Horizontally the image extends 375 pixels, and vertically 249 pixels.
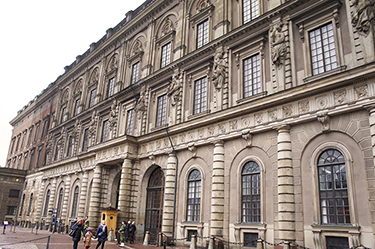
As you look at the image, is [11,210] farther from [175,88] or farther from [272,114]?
[272,114]

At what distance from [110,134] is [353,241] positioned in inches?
946

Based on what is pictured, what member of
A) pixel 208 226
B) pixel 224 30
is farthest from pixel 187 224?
pixel 224 30

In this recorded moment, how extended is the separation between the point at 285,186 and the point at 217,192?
15.3 feet

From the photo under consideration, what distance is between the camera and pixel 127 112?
30734mm

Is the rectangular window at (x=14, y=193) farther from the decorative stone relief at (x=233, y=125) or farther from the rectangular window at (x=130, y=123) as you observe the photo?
the decorative stone relief at (x=233, y=125)

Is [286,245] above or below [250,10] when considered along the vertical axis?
below

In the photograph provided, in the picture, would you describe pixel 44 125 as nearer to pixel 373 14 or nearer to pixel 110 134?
pixel 110 134

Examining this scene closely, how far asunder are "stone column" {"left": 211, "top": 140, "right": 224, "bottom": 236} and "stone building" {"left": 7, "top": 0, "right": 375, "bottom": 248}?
64 millimetres

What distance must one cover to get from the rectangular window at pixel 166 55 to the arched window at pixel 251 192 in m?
13.4

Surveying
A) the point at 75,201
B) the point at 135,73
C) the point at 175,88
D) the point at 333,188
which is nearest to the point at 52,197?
the point at 75,201

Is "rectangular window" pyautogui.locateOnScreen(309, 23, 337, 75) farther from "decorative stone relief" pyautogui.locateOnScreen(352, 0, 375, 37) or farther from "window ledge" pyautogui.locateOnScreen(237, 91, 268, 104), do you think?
"window ledge" pyautogui.locateOnScreen(237, 91, 268, 104)

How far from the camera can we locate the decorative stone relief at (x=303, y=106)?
52.9 feet

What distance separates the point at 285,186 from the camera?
15.7 meters

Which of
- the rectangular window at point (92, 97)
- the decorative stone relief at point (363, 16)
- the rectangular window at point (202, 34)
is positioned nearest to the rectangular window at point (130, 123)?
the rectangular window at point (202, 34)
